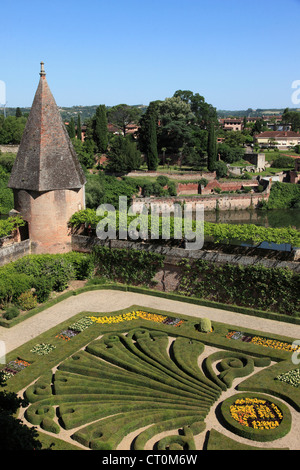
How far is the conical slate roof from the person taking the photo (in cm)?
2486

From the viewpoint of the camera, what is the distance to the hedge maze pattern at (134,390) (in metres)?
13.6

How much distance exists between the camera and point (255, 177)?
66000mm

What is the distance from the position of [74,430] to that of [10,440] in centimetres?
628

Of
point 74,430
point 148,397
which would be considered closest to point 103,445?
point 74,430

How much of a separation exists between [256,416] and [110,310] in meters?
10.0

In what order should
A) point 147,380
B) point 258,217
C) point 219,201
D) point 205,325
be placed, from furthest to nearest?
point 219,201 → point 258,217 → point 205,325 → point 147,380

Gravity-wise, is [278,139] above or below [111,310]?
above

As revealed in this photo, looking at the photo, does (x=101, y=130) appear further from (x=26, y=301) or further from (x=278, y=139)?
(x=26, y=301)

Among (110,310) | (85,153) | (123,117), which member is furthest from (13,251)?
(123,117)

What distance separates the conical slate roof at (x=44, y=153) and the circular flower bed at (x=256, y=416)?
15272mm

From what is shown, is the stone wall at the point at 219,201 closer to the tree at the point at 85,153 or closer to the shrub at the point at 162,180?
the shrub at the point at 162,180

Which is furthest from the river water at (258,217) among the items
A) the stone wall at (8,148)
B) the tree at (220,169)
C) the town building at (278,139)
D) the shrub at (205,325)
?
the shrub at (205,325)

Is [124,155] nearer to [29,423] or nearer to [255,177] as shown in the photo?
[255,177]

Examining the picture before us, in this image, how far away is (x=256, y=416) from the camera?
14.1 metres
